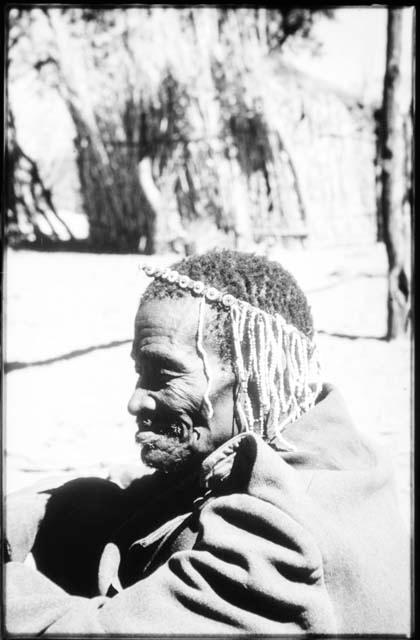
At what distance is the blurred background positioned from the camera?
166 inches

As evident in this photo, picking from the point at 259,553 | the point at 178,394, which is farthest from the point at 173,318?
the point at 259,553

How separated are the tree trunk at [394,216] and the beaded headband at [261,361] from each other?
3.66m

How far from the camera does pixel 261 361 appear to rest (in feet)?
5.67

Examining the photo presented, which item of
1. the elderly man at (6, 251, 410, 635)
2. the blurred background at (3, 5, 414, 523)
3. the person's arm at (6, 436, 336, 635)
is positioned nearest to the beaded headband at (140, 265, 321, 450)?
the elderly man at (6, 251, 410, 635)

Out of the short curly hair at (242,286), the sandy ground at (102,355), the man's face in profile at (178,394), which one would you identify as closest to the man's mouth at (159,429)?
the man's face in profile at (178,394)

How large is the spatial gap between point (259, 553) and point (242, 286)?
0.73 meters

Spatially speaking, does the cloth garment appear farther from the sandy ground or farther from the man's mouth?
the sandy ground

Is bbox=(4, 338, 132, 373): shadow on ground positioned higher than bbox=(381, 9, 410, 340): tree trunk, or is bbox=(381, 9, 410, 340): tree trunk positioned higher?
bbox=(381, 9, 410, 340): tree trunk

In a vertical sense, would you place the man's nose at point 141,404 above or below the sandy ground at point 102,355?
above

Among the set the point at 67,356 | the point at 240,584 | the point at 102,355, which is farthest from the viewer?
the point at 67,356

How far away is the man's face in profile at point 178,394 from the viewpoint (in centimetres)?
172

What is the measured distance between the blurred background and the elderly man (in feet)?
5.17

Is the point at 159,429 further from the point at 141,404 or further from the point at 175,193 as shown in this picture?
the point at 175,193

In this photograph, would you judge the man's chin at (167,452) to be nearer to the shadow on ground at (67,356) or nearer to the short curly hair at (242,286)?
the short curly hair at (242,286)
